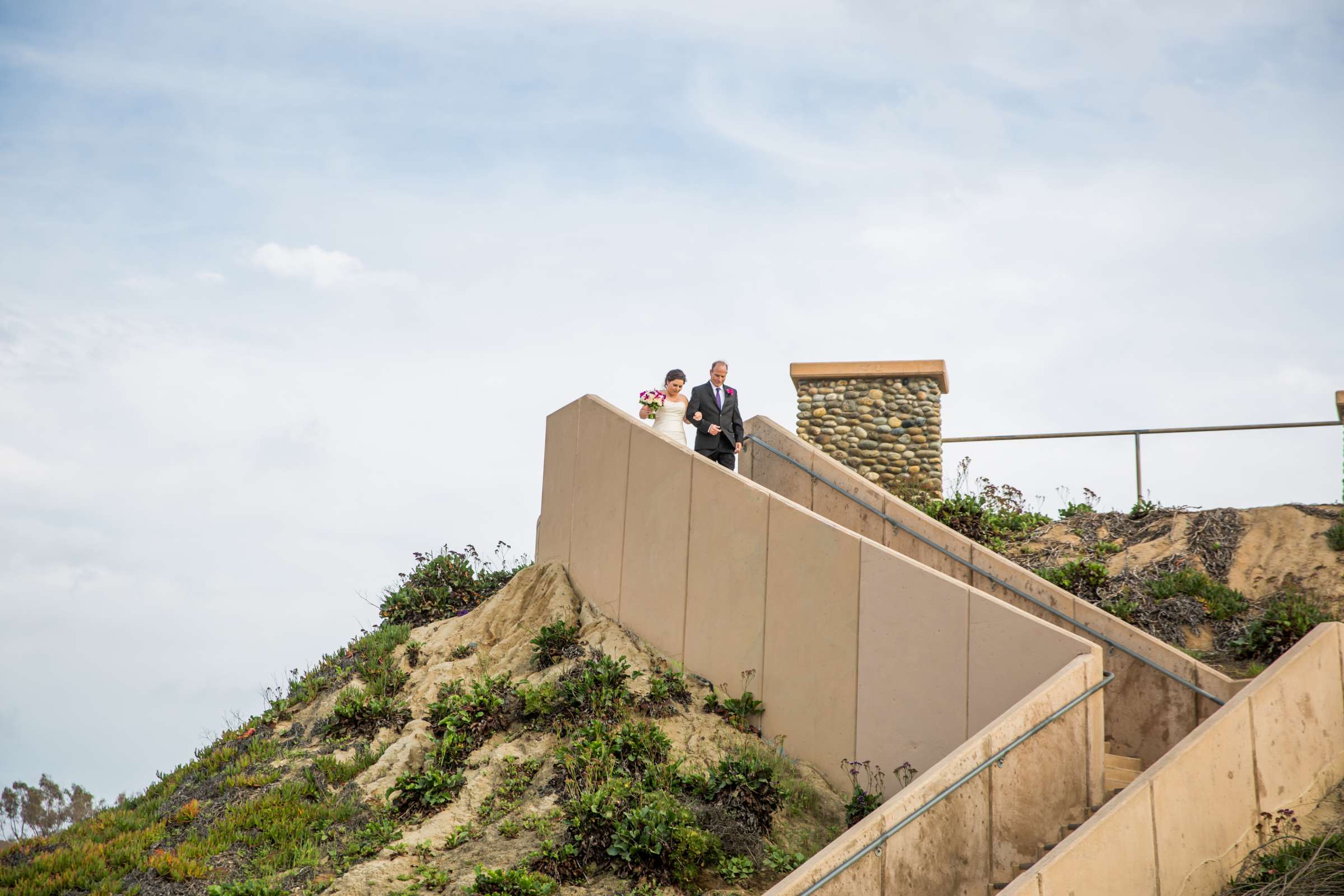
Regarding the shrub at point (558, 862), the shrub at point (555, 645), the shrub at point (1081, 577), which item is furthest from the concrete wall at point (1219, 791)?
the shrub at point (555, 645)

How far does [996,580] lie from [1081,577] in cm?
240

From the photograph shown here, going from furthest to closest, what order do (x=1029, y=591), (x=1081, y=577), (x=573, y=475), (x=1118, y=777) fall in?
1. (x=573, y=475)
2. (x=1081, y=577)
3. (x=1029, y=591)
4. (x=1118, y=777)

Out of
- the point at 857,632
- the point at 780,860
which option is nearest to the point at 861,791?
the point at 780,860

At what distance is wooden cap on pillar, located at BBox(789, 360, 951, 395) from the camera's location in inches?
648

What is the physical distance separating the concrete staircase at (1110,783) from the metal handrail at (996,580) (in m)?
0.72

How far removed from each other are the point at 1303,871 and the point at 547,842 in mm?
4706

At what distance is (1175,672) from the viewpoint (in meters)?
8.97

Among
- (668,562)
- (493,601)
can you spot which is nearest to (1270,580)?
(668,562)

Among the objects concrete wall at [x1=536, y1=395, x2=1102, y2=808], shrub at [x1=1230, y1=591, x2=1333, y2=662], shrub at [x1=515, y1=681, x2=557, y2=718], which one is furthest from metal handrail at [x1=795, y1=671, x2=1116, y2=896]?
shrub at [x1=515, y1=681, x2=557, y2=718]

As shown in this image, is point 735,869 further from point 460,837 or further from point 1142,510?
point 1142,510

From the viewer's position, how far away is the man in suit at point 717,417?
469 inches

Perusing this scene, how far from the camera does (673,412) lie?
11.9m

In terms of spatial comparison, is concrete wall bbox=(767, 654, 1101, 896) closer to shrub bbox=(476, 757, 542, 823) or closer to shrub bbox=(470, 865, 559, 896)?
shrub bbox=(470, 865, 559, 896)

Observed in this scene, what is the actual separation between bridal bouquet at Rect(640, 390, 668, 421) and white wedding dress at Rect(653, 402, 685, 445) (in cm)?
4
